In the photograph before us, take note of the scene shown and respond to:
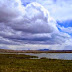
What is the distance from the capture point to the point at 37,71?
88.5 feet

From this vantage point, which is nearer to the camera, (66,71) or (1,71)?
(1,71)

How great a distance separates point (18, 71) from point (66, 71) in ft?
30.2

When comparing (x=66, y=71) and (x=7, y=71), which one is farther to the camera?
(x=66, y=71)

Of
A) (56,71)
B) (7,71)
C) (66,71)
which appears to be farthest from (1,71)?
(66,71)

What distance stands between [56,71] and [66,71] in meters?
2.04

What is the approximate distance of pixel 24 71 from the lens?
2708 centimetres

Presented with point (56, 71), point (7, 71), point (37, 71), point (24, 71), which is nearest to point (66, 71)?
point (56, 71)

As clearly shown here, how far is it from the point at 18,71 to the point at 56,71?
7176 mm

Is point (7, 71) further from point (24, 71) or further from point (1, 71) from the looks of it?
point (24, 71)

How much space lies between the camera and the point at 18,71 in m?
26.8

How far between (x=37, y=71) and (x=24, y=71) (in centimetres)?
242

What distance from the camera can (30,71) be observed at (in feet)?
88.7

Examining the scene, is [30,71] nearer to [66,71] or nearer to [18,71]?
Result: [18,71]

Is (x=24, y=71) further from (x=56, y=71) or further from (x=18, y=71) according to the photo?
(x=56, y=71)
